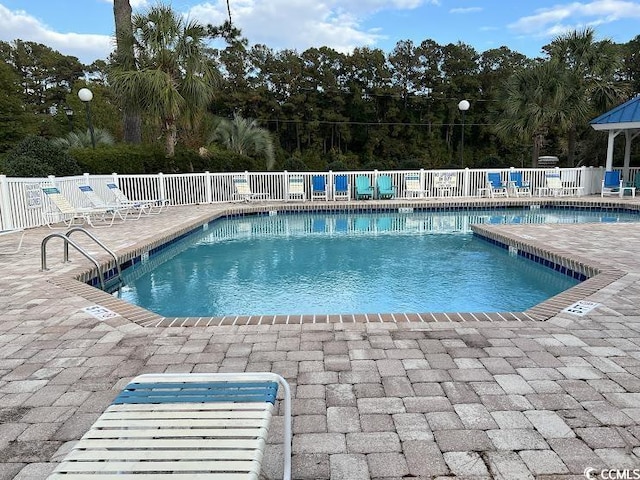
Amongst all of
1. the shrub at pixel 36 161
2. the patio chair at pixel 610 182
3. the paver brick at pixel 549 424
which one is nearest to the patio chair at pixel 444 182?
the patio chair at pixel 610 182

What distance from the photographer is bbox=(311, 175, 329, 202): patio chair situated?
14523 millimetres

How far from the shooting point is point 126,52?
1328 cm

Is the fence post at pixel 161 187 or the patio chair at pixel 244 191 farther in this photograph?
the patio chair at pixel 244 191

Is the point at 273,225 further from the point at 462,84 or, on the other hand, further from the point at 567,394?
the point at 462,84

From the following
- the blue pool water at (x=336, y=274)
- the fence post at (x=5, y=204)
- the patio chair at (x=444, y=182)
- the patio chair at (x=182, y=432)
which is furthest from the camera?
the patio chair at (x=444, y=182)

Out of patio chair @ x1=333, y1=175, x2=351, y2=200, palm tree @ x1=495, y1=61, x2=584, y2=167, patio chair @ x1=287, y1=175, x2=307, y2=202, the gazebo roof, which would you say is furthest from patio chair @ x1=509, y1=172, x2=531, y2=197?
patio chair @ x1=287, y1=175, x2=307, y2=202

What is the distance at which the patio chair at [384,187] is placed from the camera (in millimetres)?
14430

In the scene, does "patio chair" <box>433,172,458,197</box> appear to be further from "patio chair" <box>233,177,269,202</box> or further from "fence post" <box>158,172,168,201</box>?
"fence post" <box>158,172,168,201</box>

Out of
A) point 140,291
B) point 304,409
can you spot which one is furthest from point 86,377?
point 140,291

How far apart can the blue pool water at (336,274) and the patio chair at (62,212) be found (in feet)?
7.01

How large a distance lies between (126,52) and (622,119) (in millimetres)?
15813

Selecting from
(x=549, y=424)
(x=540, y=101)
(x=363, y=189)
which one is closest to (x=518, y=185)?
(x=540, y=101)

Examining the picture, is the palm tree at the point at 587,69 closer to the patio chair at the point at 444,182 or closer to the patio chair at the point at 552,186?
the patio chair at the point at 552,186

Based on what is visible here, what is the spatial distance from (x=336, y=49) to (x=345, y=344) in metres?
33.1
